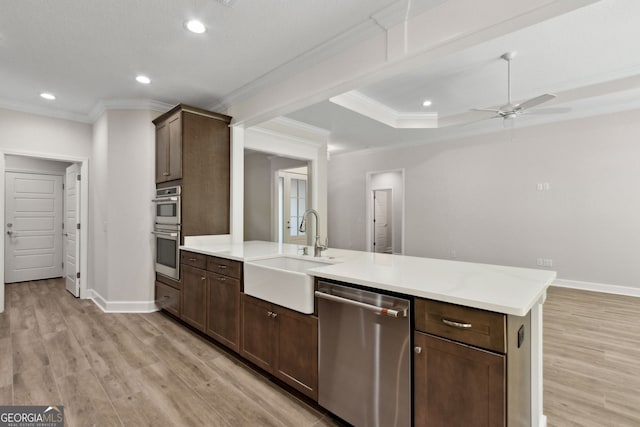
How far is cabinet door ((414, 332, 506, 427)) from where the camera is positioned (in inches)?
47.3

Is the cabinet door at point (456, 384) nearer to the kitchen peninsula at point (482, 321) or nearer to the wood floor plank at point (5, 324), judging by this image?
the kitchen peninsula at point (482, 321)

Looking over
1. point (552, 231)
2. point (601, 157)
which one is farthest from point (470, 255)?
point (601, 157)

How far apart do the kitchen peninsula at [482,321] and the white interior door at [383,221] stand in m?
6.57

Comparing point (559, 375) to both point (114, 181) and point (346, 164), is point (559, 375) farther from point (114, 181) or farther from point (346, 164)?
point (346, 164)

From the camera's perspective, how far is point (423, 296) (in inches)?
54.7

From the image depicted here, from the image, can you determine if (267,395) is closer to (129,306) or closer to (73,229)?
(129,306)

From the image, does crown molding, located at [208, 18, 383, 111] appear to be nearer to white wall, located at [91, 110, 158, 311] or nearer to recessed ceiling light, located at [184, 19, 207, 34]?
recessed ceiling light, located at [184, 19, 207, 34]

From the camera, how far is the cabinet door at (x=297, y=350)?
1.87 meters

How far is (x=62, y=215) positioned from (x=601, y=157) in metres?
9.14

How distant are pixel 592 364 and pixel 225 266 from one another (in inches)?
122

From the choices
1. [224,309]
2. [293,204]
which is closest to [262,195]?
[293,204]

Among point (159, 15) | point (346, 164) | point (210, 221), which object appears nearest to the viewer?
point (159, 15)

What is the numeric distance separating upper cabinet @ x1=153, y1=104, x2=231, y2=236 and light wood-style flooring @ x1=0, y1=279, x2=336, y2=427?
123 cm

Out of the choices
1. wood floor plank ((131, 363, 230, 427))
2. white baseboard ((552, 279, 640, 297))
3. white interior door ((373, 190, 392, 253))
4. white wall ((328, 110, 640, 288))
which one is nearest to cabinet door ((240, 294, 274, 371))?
wood floor plank ((131, 363, 230, 427))
